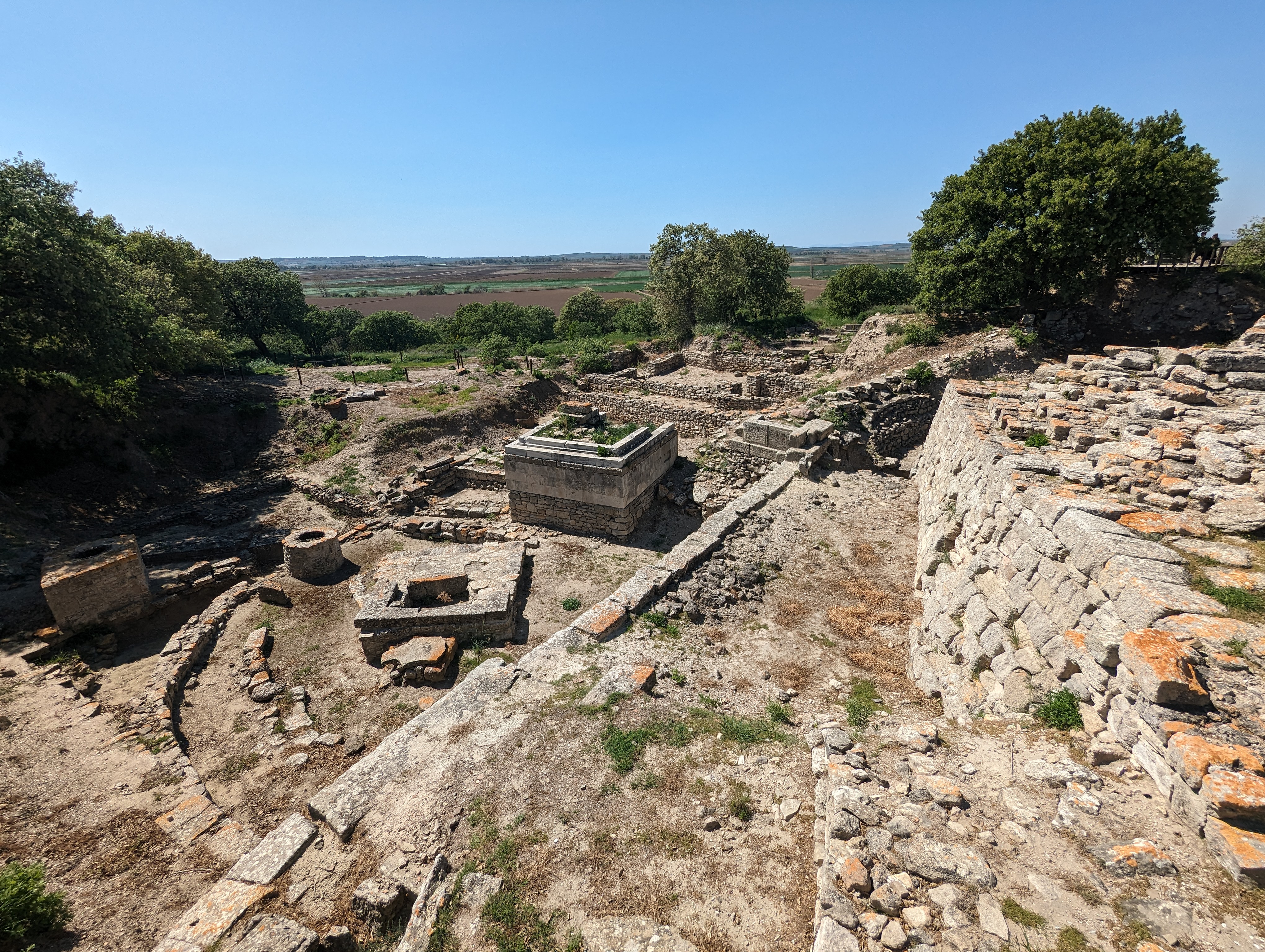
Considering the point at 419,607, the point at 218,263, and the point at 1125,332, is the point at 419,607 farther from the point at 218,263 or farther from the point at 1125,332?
the point at 218,263

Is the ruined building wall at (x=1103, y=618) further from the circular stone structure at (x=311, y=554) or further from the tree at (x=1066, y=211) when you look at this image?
the tree at (x=1066, y=211)

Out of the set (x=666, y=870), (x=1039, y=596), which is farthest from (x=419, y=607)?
(x=1039, y=596)

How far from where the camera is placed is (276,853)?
4531 mm

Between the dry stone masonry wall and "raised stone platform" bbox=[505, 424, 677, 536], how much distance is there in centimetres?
631

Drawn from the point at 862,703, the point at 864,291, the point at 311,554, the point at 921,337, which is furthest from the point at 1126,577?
the point at 864,291

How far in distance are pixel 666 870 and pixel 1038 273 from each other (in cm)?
2142

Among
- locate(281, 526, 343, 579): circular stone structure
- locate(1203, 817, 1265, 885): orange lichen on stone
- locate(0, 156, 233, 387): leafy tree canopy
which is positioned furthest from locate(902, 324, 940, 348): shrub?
locate(0, 156, 233, 387): leafy tree canopy

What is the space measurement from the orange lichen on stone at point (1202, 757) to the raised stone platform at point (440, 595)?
7814 mm

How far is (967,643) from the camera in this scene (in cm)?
506

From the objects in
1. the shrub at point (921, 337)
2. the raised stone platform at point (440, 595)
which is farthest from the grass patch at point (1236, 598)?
the shrub at point (921, 337)

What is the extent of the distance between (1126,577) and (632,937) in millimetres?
4182

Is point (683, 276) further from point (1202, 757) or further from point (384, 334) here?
point (384, 334)

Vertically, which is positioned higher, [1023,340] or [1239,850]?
[1023,340]

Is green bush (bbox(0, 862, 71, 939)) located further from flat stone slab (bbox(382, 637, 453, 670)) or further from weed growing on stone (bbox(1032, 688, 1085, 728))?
weed growing on stone (bbox(1032, 688, 1085, 728))
